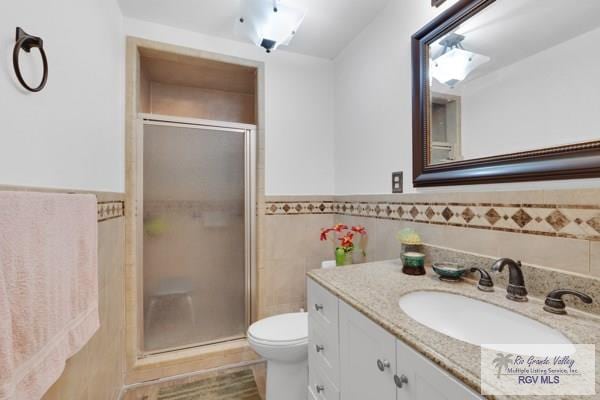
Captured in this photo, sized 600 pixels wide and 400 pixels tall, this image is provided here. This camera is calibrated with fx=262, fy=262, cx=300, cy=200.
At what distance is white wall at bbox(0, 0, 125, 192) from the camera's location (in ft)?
2.19

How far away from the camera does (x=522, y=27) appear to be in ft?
3.13

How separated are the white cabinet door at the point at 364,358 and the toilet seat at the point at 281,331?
1.67ft

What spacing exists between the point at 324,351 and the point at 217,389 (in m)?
1.07

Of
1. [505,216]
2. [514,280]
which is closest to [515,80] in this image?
[505,216]

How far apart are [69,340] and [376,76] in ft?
6.39

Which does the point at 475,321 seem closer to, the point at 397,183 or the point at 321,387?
the point at 321,387

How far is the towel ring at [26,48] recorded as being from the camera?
0.66 m

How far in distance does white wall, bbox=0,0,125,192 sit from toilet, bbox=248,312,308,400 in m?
1.14

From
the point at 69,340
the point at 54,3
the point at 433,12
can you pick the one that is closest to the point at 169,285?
the point at 69,340

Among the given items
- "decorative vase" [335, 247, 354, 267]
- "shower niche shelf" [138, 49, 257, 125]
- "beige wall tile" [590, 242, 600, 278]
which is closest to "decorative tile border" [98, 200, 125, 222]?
"shower niche shelf" [138, 49, 257, 125]

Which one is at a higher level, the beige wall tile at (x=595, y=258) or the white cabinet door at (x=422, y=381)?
the beige wall tile at (x=595, y=258)

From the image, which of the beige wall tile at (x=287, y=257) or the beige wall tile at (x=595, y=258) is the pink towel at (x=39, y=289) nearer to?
the beige wall tile at (x=287, y=257)

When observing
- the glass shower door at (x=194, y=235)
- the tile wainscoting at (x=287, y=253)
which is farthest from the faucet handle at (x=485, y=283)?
the glass shower door at (x=194, y=235)

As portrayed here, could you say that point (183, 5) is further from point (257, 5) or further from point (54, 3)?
point (54, 3)
